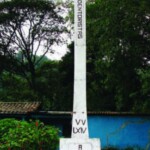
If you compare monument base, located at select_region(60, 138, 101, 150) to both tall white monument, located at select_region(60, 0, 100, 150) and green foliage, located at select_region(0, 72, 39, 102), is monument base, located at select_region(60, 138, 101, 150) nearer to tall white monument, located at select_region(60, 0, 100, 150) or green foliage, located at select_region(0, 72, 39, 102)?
tall white monument, located at select_region(60, 0, 100, 150)

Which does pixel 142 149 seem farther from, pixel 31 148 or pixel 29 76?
pixel 29 76

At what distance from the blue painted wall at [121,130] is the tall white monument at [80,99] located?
1492 cm

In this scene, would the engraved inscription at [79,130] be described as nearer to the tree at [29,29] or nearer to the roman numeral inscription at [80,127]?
the roman numeral inscription at [80,127]

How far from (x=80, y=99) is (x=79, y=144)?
2.05ft

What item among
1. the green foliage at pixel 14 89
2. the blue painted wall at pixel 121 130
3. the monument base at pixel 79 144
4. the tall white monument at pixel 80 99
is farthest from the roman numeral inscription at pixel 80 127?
the green foliage at pixel 14 89

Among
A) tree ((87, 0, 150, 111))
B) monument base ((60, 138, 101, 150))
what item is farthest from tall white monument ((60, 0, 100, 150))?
tree ((87, 0, 150, 111))

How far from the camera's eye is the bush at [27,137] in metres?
11.3

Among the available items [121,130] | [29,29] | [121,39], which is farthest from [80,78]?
[29,29]

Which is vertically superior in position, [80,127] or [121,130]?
[80,127]

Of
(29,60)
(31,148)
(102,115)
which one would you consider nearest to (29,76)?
(29,60)

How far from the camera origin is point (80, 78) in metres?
6.68

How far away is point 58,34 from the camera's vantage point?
36.8m

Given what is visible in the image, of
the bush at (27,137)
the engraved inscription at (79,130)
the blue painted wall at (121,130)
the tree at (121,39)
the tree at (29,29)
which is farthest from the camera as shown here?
the tree at (29,29)

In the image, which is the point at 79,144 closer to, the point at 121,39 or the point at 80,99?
the point at 80,99
